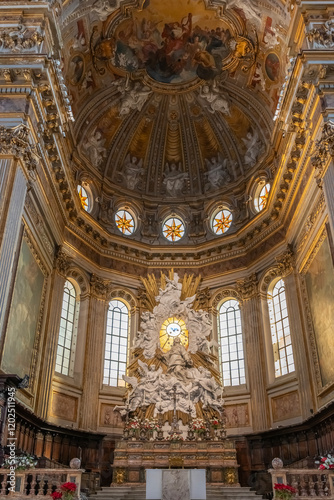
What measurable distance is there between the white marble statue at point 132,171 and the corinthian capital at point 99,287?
21.8ft

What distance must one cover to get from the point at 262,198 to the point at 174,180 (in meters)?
5.99

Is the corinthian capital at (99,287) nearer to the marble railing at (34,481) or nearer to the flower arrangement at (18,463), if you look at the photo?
the flower arrangement at (18,463)

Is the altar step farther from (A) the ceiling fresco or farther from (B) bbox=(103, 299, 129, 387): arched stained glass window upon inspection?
(A) the ceiling fresco

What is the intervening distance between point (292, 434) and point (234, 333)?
19.5ft

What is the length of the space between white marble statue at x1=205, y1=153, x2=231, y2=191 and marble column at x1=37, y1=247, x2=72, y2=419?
10112mm

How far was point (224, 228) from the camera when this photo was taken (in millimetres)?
26625

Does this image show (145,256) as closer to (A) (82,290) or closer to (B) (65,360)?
(A) (82,290)

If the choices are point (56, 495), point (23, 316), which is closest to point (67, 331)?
point (23, 316)

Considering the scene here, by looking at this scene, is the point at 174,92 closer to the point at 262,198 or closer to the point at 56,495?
the point at 262,198

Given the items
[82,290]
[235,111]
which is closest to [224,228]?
[235,111]

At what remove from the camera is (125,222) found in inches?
1067

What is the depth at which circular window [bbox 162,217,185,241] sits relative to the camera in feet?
89.9

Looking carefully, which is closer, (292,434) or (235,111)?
(292,434)

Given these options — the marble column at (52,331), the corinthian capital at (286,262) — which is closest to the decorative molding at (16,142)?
the marble column at (52,331)
